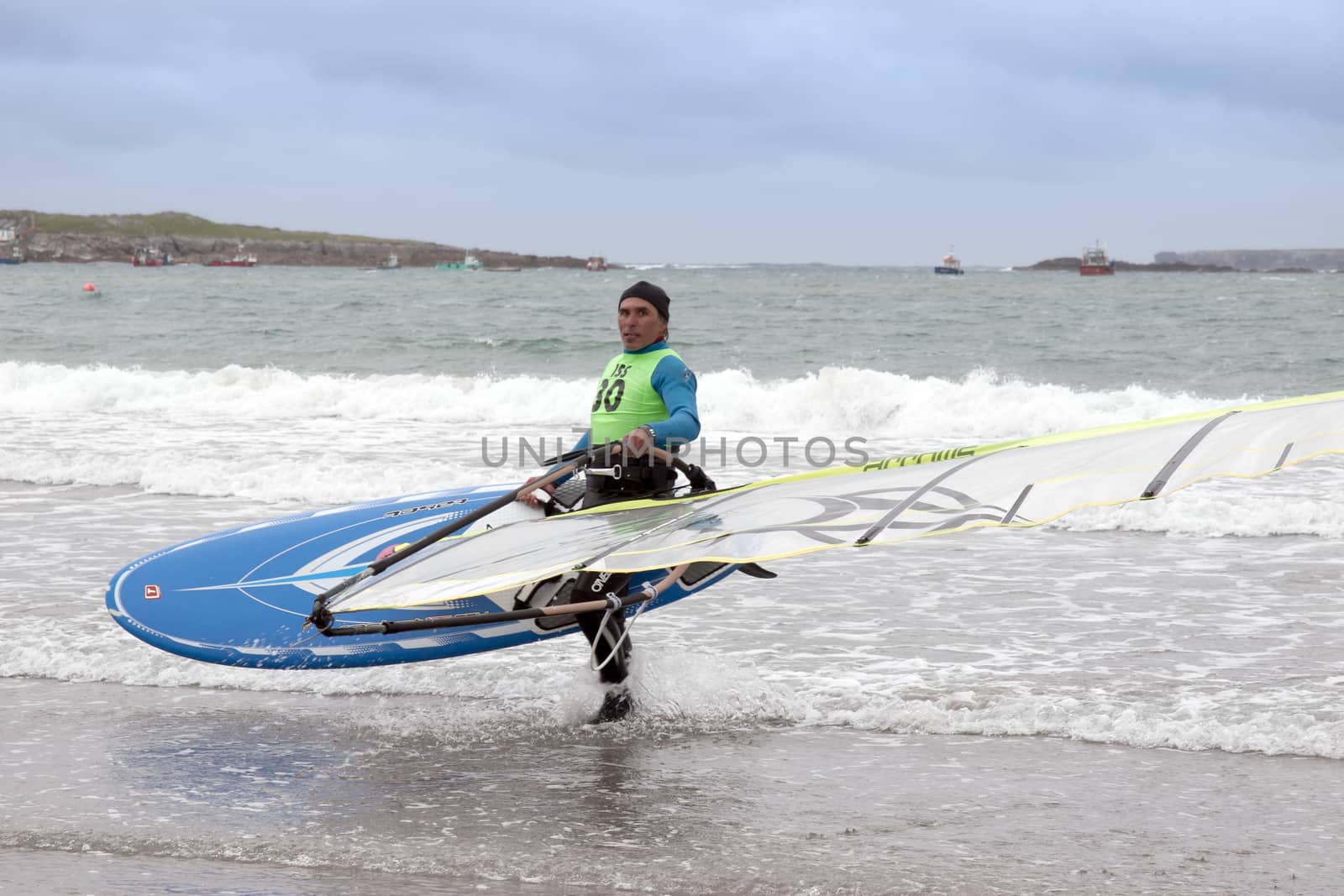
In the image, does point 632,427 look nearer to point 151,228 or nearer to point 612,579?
point 612,579

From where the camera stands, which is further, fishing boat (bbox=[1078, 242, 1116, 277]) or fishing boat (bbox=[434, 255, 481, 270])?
fishing boat (bbox=[434, 255, 481, 270])

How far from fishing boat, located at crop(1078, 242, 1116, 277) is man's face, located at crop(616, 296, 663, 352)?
104080 mm

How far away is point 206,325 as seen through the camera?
1479 inches

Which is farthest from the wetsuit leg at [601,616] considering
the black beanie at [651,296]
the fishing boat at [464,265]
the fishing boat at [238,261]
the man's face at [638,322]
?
the fishing boat at [238,261]

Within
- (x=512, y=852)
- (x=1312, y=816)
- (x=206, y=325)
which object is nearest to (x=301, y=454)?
(x=512, y=852)

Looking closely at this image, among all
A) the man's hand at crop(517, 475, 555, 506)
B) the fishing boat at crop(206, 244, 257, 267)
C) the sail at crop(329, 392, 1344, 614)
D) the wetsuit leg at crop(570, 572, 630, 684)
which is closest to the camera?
the sail at crop(329, 392, 1344, 614)

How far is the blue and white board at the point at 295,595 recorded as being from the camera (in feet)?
19.6

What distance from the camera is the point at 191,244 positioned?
5842 inches

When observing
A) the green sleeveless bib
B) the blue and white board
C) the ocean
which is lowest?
the ocean

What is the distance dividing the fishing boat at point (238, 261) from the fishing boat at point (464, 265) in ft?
61.0

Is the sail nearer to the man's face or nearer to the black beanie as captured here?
the man's face

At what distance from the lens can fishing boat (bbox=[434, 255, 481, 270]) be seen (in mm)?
133113

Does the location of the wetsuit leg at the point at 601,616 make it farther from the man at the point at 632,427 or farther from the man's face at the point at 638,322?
the man's face at the point at 638,322

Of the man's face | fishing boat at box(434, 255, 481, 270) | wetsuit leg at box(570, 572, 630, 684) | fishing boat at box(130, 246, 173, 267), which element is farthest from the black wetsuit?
fishing boat at box(130, 246, 173, 267)
